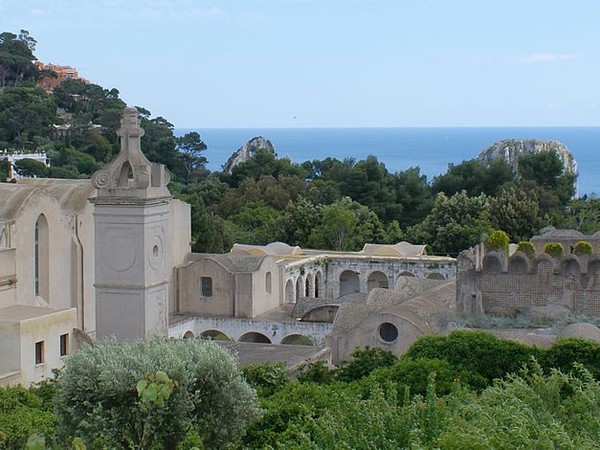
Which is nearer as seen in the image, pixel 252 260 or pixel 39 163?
pixel 252 260

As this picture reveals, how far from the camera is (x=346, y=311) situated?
27.3 m

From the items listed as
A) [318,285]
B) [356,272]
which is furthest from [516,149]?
[318,285]

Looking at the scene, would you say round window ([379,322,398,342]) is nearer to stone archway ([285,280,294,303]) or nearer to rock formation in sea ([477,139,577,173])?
stone archway ([285,280,294,303])

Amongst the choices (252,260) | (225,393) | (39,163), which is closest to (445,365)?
(225,393)

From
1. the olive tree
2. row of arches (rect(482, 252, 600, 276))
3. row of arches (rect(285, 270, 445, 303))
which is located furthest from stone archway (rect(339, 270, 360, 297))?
the olive tree

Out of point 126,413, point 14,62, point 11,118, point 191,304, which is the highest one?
point 14,62

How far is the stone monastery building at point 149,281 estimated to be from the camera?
53.0 feet

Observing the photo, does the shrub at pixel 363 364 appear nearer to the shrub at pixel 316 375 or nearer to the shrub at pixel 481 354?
the shrub at pixel 316 375

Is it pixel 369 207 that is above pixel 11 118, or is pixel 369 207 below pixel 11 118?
below

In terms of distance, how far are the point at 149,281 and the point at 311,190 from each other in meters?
42.7

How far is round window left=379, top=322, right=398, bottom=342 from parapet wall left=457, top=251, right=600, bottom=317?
177 centimetres

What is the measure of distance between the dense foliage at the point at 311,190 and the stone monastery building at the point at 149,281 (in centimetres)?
582

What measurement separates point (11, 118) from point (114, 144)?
7.81m

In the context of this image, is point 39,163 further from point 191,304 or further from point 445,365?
point 445,365
